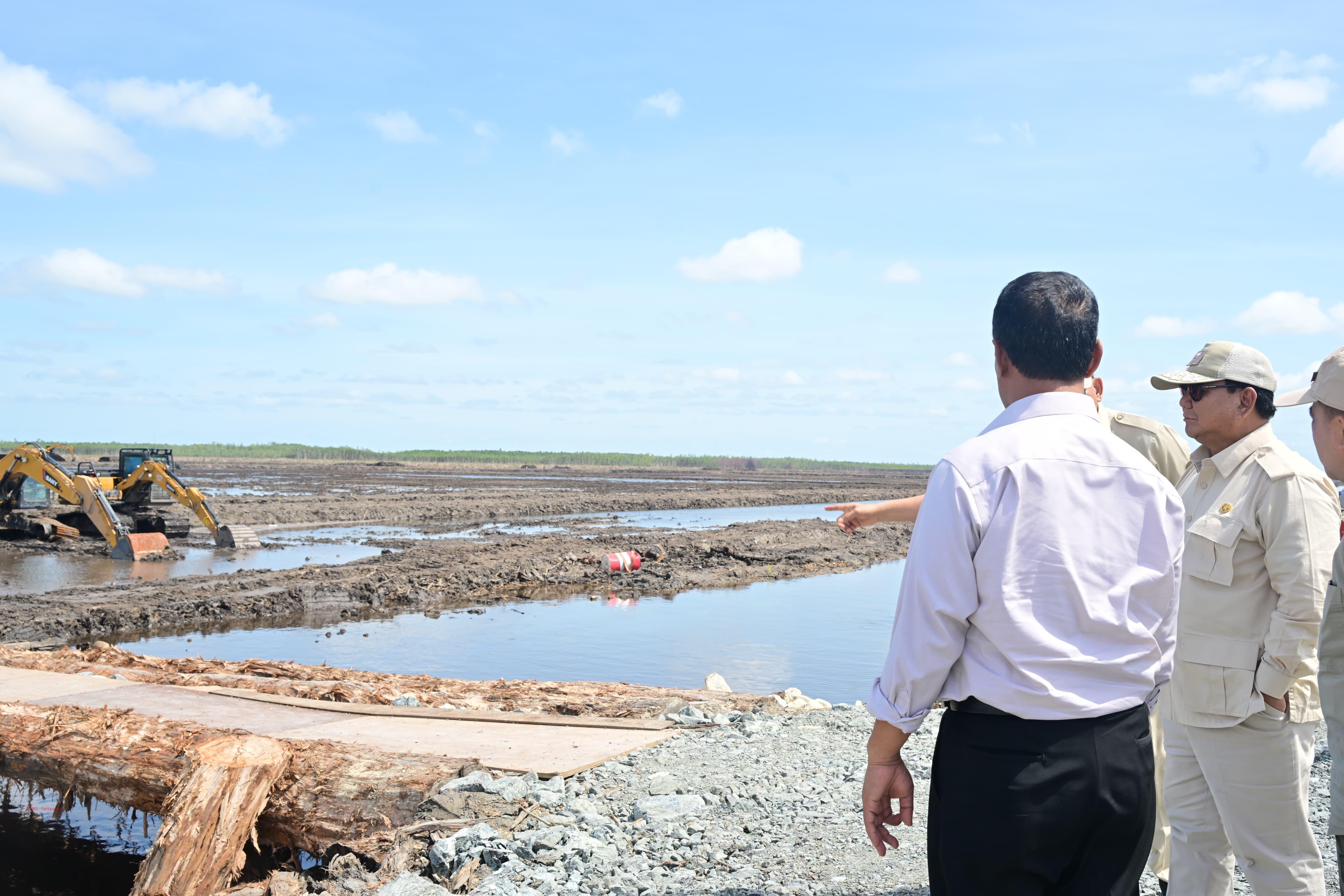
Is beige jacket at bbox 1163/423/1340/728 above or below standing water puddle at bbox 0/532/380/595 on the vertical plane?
above

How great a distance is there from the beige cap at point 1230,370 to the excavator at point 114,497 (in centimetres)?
2132

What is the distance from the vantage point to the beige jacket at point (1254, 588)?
315cm

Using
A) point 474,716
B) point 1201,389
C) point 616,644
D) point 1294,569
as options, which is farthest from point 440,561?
point 1294,569

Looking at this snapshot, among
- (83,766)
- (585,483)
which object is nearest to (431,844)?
(83,766)

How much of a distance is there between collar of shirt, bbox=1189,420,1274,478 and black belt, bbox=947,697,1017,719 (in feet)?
6.48

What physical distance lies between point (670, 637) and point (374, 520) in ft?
65.5

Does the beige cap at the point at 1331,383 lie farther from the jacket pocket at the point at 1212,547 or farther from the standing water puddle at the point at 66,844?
the standing water puddle at the point at 66,844

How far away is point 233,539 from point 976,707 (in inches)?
935

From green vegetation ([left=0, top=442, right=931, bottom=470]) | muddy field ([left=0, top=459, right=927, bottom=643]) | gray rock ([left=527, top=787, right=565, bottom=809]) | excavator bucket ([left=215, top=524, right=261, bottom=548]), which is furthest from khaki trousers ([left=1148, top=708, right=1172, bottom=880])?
green vegetation ([left=0, top=442, right=931, bottom=470])

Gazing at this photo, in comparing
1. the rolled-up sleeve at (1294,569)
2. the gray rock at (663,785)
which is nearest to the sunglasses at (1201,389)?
the rolled-up sleeve at (1294,569)

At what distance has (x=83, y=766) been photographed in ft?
18.4

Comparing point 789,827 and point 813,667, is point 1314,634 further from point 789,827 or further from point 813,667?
point 813,667

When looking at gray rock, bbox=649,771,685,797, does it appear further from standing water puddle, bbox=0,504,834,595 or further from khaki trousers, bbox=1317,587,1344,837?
standing water puddle, bbox=0,504,834,595

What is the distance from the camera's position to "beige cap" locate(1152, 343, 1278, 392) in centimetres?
342
